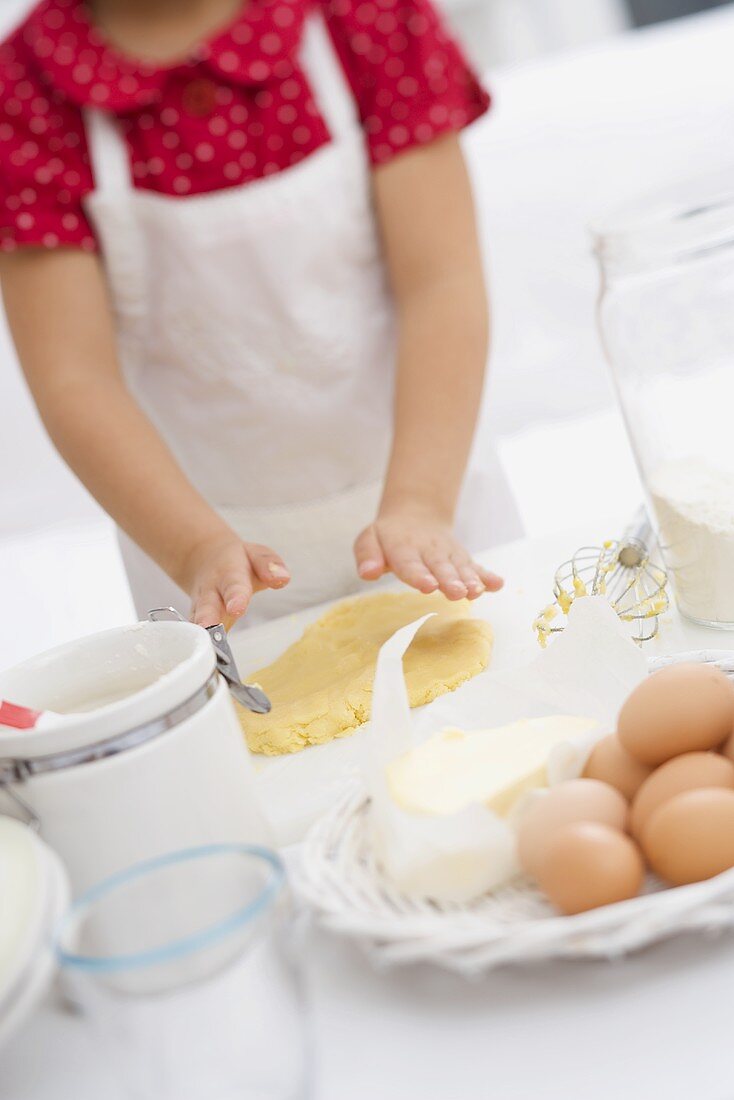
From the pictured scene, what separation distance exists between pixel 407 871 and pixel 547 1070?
0.24 ft

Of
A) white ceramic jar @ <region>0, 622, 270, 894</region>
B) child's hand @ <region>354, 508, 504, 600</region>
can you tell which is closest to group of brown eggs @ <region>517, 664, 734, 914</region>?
white ceramic jar @ <region>0, 622, 270, 894</region>

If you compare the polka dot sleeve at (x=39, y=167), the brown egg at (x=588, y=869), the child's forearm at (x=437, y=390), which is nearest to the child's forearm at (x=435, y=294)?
the child's forearm at (x=437, y=390)

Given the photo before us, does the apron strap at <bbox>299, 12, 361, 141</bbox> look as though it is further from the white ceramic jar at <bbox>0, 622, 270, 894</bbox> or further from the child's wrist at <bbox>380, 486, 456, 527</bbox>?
the white ceramic jar at <bbox>0, 622, 270, 894</bbox>

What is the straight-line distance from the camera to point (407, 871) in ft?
1.26

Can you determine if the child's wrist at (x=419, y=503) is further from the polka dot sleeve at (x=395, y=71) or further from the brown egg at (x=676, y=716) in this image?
the brown egg at (x=676, y=716)

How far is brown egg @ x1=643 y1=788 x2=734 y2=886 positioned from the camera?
0.36 meters

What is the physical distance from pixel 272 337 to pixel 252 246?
7 cm

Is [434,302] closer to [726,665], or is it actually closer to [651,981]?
[726,665]

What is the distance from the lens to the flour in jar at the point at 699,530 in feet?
1.95

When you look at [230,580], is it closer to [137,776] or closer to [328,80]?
[137,776]

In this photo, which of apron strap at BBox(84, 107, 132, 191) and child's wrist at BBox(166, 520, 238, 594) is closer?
child's wrist at BBox(166, 520, 238, 594)

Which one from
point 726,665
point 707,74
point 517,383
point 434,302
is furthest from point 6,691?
point 707,74

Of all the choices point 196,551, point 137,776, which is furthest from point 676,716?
point 196,551

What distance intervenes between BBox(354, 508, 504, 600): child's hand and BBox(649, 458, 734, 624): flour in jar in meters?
0.10
